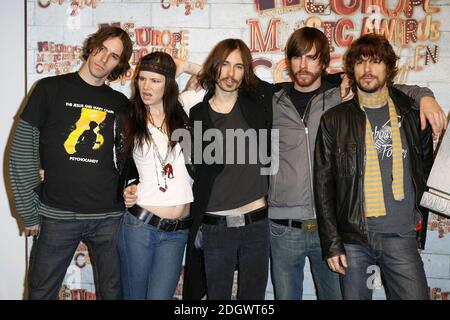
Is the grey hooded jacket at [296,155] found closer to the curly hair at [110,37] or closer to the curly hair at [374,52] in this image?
the curly hair at [374,52]

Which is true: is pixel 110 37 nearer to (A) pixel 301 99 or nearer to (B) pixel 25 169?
(B) pixel 25 169

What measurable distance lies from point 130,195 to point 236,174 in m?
0.65

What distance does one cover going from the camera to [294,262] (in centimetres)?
276

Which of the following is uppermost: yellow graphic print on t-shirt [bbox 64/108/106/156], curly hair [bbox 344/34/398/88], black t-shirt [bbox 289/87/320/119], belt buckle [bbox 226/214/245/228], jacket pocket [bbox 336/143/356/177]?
curly hair [bbox 344/34/398/88]

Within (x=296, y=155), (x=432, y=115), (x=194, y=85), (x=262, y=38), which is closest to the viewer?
(x=432, y=115)

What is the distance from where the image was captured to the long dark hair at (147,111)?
2.60 metres

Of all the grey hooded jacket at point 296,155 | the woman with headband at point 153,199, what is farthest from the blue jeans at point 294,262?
the woman with headband at point 153,199

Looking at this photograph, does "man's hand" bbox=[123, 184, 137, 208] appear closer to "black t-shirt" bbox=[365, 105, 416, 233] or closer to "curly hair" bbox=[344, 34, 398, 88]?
"black t-shirt" bbox=[365, 105, 416, 233]

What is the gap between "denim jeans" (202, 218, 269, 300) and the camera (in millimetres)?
2600

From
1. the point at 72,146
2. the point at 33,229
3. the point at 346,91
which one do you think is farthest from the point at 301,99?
the point at 33,229

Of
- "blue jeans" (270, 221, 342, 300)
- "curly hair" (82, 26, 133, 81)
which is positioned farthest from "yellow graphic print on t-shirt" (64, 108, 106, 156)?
"blue jeans" (270, 221, 342, 300)

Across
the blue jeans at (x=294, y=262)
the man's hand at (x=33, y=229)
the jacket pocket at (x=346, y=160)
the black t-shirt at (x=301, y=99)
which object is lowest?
the blue jeans at (x=294, y=262)

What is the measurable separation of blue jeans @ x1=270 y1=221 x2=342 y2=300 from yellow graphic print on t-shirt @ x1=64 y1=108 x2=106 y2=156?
1.25 meters

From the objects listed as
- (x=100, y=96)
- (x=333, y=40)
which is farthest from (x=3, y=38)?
(x=333, y=40)
